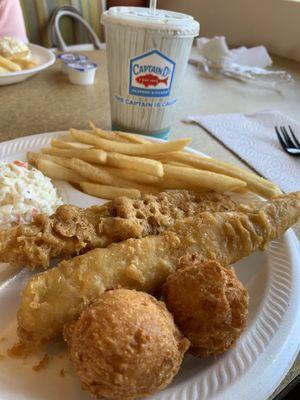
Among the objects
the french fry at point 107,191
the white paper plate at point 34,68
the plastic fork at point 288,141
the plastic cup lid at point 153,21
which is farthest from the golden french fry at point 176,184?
the white paper plate at point 34,68

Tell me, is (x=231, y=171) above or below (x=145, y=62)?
below

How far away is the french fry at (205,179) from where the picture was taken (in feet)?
4.12

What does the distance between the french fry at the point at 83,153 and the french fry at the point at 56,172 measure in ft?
0.22

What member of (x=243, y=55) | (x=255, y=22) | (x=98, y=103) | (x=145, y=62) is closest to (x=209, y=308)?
(x=145, y=62)

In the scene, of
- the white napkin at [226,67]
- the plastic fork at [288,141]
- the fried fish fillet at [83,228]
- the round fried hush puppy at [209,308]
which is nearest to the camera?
the round fried hush puppy at [209,308]

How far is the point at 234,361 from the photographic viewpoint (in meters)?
0.78

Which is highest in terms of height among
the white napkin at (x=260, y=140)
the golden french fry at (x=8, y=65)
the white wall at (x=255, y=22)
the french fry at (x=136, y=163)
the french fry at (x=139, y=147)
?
the white wall at (x=255, y=22)

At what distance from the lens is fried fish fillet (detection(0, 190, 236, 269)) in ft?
3.03

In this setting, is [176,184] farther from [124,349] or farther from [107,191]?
[124,349]

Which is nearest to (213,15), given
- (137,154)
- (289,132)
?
(289,132)

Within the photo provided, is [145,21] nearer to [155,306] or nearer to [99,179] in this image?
[99,179]

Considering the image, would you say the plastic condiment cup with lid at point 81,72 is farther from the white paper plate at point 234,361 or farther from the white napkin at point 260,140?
the white paper plate at point 234,361

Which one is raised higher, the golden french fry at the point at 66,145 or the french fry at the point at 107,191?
the golden french fry at the point at 66,145

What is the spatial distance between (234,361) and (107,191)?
2.33 feet
